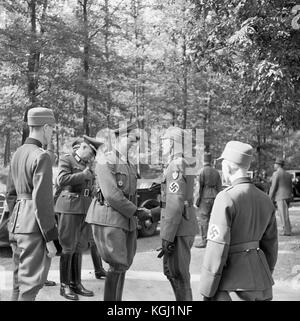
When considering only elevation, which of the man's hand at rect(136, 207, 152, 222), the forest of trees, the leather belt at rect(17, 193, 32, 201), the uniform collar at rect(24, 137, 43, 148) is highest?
the forest of trees

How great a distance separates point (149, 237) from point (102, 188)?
276 inches

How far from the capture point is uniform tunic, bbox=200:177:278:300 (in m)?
3.39

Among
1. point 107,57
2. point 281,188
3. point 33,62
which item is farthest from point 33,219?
point 107,57

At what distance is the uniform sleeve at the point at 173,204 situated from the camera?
500cm

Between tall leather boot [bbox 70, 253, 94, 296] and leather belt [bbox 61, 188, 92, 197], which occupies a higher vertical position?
leather belt [bbox 61, 188, 92, 197]

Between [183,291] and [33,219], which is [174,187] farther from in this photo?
[33,219]

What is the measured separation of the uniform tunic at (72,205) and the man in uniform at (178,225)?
4.98ft

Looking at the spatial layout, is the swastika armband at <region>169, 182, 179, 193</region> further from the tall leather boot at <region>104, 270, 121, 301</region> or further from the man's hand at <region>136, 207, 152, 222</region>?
the tall leather boot at <region>104, 270, 121, 301</region>

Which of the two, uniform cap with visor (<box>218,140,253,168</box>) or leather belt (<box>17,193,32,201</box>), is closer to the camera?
uniform cap with visor (<box>218,140,253,168</box>)

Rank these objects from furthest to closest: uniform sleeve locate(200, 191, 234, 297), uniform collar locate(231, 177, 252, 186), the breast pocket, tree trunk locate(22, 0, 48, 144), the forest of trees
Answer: tree trunk locate(22, 0, 48, 144) < the forest of trees < the breast pocket < uniform collar locate(231, 177, 252, 186) < uniform sleeve locate(200, 191, 234, 297)

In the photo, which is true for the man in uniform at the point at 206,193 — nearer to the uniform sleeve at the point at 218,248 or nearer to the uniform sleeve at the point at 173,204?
the uniform sleeve at the point at 173,204

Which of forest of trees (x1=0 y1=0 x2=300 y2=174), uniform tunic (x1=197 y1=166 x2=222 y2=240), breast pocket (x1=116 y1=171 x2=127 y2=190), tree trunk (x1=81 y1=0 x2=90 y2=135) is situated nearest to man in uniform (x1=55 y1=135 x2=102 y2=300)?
breast pocket (x1=116 y1=171 x2=127 y2=190)
